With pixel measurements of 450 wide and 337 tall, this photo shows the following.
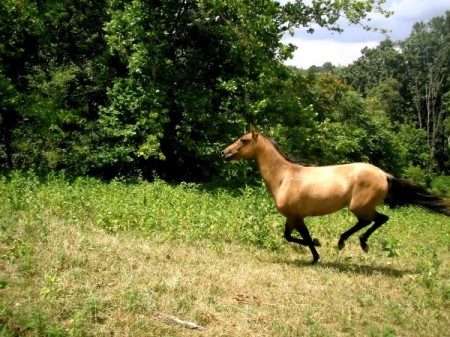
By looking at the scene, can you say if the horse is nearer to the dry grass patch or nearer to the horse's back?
the horse's back

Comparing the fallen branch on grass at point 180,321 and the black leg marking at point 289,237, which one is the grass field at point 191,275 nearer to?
the fallen branch on grass at point 180,321

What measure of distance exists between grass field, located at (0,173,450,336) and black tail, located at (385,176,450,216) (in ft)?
2.82

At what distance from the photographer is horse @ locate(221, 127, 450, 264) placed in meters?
7.62

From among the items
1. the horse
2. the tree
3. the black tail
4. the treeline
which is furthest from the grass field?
the tree

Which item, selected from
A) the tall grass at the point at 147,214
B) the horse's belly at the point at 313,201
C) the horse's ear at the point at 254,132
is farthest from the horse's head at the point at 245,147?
the tall grass at the point at 147,214

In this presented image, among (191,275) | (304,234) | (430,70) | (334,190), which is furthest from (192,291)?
(430,70)

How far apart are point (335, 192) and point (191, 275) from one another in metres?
2.94

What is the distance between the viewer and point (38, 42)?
17.9 m

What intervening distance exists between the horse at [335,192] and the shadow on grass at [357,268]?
0.24 metres

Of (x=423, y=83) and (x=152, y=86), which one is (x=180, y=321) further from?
(x=423, y=83)

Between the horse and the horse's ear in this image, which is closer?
the horse

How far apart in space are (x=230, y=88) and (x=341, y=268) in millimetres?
9469

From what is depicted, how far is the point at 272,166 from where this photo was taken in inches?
324

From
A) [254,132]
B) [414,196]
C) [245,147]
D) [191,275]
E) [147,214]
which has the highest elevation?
[254,132]
